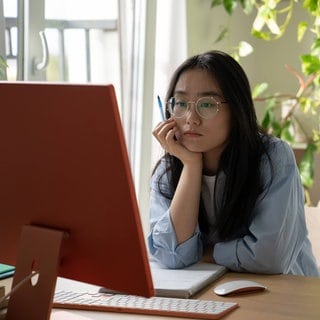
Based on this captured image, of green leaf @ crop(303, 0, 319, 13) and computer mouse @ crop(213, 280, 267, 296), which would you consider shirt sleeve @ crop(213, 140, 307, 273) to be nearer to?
computer mouse @ crop(213, 280, 267, 296)

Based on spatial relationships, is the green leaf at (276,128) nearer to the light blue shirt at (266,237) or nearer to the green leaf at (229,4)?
the green leaf at (229,4)

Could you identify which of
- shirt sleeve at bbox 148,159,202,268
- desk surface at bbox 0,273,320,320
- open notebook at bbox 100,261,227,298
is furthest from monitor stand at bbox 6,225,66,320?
shirt sleeve at bbox 148,159,202,268

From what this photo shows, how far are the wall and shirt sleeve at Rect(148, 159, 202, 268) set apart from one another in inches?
75.6

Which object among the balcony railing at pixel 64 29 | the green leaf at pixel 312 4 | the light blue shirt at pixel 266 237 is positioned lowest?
the light blue shirt at pixel 266 237

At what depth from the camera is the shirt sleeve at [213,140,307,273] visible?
1646mm

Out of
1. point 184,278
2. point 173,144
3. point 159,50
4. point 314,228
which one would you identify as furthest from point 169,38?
point 184,278

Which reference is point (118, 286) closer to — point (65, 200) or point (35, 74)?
point (65, 200)

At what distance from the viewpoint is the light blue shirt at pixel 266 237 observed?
1648mm

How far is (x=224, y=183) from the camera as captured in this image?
1.78m

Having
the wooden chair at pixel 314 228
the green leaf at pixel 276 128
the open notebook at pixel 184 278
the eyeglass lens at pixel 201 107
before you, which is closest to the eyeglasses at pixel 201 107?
the eyeglass lens at pixel 201 107

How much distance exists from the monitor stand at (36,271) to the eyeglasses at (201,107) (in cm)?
64

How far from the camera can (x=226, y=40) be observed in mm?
3908

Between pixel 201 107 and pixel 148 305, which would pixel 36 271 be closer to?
pixel 148 305

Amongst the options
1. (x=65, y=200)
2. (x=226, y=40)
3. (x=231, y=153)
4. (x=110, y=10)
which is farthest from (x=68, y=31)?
(x=65, y=200)
